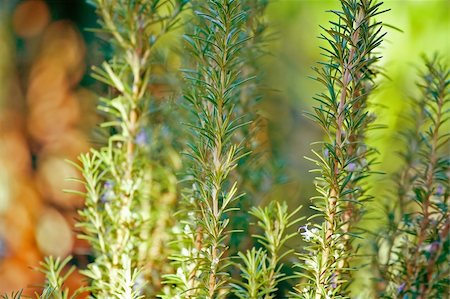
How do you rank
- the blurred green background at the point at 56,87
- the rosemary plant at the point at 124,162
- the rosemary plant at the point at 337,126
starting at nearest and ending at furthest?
the rosemary plant at the point at 337,126, the rosemary plant at the point at 124,162, the blurred green background at the point at 56,87

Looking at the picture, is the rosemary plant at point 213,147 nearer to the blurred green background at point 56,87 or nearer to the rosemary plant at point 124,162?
the rosemary plant at point 124,162

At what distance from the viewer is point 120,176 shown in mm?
632

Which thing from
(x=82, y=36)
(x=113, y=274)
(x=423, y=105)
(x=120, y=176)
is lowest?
(x=113, y=274)

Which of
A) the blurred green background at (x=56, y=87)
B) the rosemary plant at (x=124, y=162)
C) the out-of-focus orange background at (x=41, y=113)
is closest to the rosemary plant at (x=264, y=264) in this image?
the rosemary plant at (x=124, y=162)

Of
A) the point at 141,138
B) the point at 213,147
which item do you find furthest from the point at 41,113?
the point at 213,147

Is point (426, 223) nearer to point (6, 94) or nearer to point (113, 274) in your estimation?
point (113, 274)

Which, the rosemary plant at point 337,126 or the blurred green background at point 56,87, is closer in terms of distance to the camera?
the rosemary plant at point 337,126

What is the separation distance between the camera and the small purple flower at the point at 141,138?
0.66 metres

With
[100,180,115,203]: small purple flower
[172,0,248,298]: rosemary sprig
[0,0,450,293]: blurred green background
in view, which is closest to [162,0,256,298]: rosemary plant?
[172,0,248,298]: rosemary sprig

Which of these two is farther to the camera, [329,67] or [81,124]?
[81,124]

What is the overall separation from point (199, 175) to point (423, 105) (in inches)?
12.8

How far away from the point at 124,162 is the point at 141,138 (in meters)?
0.04

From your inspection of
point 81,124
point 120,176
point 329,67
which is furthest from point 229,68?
point 81,124

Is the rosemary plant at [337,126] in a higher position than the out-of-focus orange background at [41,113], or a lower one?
lower
